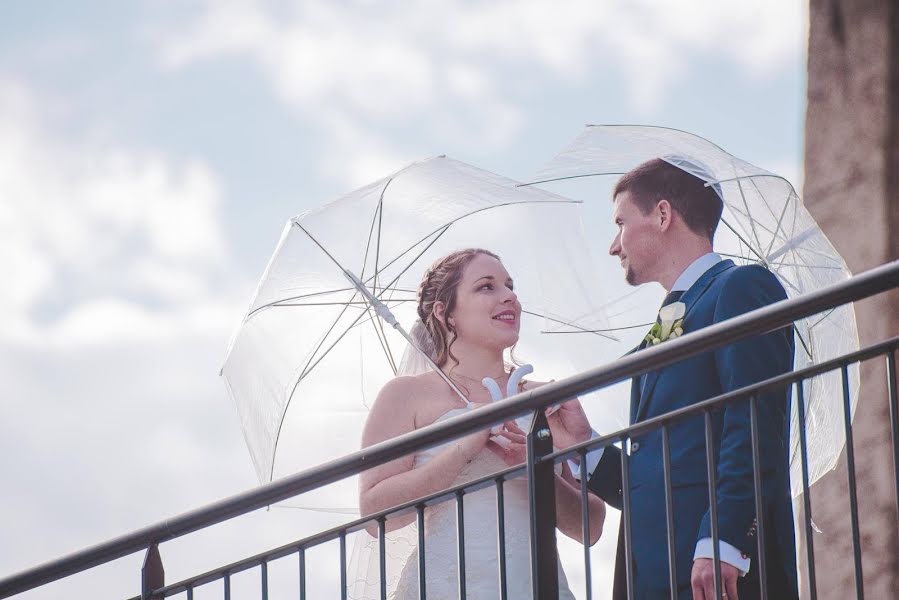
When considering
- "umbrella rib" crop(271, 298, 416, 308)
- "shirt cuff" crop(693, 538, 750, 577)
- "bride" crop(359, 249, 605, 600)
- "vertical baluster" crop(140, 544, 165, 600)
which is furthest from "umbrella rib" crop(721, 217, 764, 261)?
"vertical baluster" crop(140, 544, 165, 600)

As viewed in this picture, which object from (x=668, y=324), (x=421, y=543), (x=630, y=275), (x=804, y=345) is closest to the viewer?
(x=421, y=543)

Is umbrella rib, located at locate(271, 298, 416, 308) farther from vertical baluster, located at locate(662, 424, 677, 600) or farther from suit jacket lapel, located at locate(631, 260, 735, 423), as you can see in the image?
vertical baluster, located at locate(662, 424, 677, 600)

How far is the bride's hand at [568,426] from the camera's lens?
449 cm

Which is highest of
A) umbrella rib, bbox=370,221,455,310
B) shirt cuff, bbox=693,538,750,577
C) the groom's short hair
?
umbrella rib, bbox=370,221,455,310

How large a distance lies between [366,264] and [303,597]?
151 centimetres

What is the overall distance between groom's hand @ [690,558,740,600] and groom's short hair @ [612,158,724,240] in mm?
1194

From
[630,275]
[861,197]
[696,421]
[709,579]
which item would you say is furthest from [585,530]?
[861,197]

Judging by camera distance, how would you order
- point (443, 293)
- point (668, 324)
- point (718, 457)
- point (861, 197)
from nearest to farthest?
1. point (718, 457)
2. point (668, 324)
3. point (443, 293)
4. point (861, 197)

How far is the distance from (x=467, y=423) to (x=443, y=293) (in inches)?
54.6

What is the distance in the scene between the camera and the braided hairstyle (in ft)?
16.3

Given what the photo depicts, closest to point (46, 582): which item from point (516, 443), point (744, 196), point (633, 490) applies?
point (516, 443)

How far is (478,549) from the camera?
4621mm

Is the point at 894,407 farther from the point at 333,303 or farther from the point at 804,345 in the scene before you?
the point at 333,303

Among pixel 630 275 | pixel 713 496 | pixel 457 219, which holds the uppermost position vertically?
pixel 457 219
